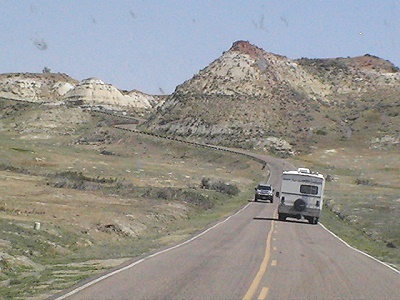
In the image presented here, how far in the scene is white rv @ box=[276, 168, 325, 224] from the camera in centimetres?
4100

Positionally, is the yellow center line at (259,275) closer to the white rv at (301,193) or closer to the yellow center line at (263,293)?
the yellow center line at (263,293)

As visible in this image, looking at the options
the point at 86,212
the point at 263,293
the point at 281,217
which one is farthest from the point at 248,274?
the point at 281,217

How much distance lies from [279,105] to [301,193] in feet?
349

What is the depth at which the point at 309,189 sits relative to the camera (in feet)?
135

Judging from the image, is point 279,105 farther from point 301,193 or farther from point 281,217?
point 301,193

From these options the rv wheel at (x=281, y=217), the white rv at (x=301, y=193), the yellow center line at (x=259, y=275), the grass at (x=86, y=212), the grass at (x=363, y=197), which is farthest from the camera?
the rv wheel at (x=281, y=217)

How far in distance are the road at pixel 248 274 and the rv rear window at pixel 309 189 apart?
1062 cm

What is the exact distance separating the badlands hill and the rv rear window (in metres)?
80.6

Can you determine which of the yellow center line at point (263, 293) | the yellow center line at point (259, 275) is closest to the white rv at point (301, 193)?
the yellow center line at point (259, 275)

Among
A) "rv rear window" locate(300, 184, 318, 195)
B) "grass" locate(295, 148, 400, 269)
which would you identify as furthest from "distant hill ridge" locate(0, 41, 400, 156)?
"rv rear window" locate(300, 184, 318, 195)

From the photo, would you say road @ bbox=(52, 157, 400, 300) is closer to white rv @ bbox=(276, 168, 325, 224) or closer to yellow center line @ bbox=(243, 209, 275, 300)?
yellow center line @ bbox=(243, 209, 275, 300)

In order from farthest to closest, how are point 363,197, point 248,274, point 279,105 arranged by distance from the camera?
1. point 279,105
2. point 363,197
3. point 248,274

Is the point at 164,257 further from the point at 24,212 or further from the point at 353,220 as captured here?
the point at 353,220

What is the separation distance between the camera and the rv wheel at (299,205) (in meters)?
41.7
